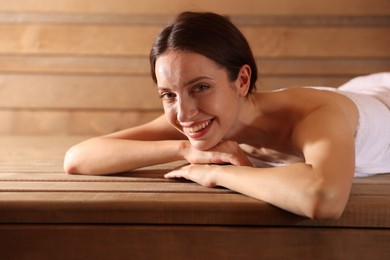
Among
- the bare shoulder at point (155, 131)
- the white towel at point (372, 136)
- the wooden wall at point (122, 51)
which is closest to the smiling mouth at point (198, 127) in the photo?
the bare shoulder at point (155, 131)

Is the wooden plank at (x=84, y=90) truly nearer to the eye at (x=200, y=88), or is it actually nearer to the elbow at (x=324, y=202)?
the eye at (x=200, y=88)

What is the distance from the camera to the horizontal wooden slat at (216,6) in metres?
2.98

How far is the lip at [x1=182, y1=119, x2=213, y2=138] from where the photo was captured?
1.56m

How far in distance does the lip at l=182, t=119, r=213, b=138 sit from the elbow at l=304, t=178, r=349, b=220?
0.41 meters

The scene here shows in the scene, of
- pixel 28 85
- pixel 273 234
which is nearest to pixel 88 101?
pixel 28 85

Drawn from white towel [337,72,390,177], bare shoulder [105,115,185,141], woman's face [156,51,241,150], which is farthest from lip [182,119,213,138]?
white towel [337,72,390,177]

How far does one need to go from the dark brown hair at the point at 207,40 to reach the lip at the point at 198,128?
0.15 metres

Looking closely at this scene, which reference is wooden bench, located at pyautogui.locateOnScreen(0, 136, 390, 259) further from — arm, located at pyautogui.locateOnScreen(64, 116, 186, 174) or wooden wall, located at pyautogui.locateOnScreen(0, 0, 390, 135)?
wooden wall, located at pyautogui.locateOnScreen(0, 0, 390, 135)

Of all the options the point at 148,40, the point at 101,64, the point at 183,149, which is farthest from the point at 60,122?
the point at 183,149

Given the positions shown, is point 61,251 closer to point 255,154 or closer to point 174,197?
point 174,197

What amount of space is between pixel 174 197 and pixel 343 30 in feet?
6.33

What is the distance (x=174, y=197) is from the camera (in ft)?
4.71

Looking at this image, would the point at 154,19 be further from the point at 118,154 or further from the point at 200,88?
the point at 200,88

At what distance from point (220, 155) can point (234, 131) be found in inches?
7.5
